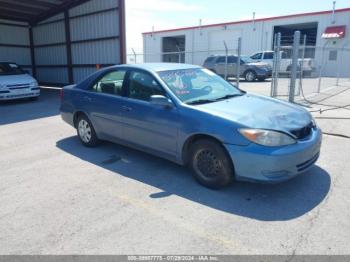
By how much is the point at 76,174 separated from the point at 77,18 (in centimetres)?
1327

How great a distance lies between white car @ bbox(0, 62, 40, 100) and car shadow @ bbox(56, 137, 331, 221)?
816 centimetres

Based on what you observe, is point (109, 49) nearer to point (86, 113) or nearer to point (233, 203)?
point (86, 113)

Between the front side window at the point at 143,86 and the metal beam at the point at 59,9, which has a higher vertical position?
the metal beam at the point at 59,9

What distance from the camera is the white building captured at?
23.6m

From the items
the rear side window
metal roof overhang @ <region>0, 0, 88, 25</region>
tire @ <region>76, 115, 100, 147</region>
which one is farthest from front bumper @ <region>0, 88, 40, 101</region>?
the rear side window

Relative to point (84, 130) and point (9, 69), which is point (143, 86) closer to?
point (84, 130)

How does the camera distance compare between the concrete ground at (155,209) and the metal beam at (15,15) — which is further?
the metal beam at (15,15)

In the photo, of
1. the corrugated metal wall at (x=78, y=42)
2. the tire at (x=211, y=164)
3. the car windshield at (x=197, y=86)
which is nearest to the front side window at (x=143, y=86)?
the car windshield at (x=197, y=86)

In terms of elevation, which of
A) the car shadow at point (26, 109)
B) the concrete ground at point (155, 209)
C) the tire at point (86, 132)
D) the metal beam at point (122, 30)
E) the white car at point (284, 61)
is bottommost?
the concrete ground at point (155, 209)

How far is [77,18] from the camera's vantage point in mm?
15812

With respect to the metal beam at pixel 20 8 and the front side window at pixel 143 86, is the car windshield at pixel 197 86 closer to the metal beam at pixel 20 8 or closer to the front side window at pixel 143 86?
the front side window at pixel 143 86

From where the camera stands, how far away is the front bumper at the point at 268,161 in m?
3.48

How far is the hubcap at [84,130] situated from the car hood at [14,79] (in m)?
7.38

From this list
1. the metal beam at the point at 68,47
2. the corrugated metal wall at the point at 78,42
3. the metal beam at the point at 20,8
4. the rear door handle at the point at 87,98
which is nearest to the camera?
the rear door handle at the point at 87,98
